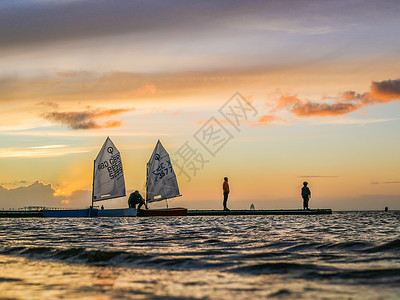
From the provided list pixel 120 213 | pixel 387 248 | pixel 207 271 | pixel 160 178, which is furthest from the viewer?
pixel 160 178

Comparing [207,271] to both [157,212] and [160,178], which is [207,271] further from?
[160,178]

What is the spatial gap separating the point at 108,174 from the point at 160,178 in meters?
7.56

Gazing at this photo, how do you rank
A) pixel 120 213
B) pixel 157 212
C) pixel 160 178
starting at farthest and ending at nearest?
1. pixel 160 178
2. pixel 120 213
3. pixel 157 212

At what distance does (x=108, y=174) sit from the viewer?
222 ft

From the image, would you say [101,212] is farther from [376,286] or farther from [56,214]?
[376,286]

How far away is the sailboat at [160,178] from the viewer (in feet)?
217

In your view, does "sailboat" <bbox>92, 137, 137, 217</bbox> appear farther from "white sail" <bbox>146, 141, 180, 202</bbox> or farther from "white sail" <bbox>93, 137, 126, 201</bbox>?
"white sail" <bbox>146, 141, 180, 202</bbox>

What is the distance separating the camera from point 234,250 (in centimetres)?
1386

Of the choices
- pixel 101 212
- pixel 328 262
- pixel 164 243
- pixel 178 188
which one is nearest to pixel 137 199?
pixel 101 212

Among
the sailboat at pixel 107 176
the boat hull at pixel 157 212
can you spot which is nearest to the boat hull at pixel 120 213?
the boat hull at pixel 157 212

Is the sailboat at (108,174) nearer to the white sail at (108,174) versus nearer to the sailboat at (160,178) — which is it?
the white sail at (108,174)

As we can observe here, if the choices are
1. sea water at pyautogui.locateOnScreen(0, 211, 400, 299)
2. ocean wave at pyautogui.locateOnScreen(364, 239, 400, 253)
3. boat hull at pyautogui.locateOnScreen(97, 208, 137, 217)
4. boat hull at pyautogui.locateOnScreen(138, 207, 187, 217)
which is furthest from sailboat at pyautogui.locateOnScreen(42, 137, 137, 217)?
ocean wave at pyautogui.locateOnScreen(364, 239, 400, 253)

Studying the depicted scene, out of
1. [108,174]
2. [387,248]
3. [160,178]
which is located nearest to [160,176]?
[160,178]

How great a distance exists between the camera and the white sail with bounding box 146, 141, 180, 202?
66.1 meters
